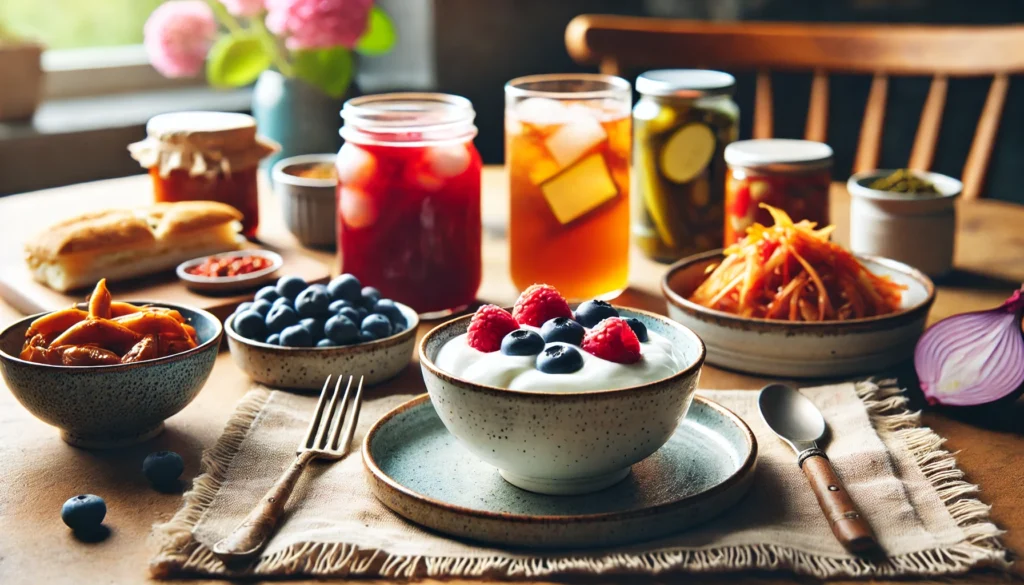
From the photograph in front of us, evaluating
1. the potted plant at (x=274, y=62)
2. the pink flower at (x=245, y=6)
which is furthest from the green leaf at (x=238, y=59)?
the pink flower at (x=245, y=6)

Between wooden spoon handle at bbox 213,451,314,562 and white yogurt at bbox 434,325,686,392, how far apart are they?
0.18 m

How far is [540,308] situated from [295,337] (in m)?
0.38

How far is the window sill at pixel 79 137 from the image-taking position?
115 inches

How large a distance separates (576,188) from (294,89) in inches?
31.8

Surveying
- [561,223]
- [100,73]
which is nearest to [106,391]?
[561,223]

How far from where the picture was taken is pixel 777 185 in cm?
159

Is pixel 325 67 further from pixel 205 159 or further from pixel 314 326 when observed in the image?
pixel 314 326

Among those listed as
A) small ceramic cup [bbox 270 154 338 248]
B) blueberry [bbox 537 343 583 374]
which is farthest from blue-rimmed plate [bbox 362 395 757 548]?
small ceramic cup [bbox 270 154 338 248]

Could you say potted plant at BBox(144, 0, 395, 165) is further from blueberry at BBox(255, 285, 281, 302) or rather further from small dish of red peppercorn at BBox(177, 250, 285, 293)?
blueberry at BBox(255, 285, 281, 302)

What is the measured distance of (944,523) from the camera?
3.09 ft

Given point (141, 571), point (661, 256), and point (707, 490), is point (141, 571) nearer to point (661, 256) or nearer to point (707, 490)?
point (707, 490)

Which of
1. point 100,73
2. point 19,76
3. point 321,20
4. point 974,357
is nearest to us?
point 974,357

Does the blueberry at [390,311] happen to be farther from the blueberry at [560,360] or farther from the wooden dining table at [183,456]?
the blueberry at [560,360]

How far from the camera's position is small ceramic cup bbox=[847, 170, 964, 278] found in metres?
1.62
